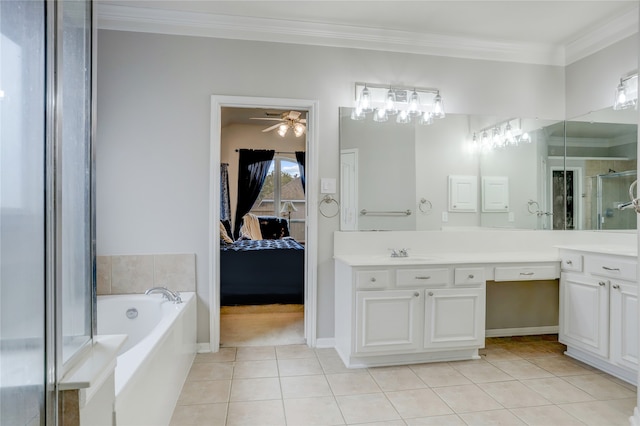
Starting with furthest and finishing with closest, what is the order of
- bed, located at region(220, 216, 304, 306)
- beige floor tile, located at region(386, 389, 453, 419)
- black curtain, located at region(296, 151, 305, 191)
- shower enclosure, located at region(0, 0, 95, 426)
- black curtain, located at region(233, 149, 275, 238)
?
1. black curtain, located at region(296, 151, 305, 191)
2. black curtain, located at region(233, 149, 275, 238)
3. bed, located at region(220, 216, 304, 306)
4. beige floor tile, located at region(386, 389, 453, 419)
5. shower enclosure, located at region(0, 0, 95, 426)

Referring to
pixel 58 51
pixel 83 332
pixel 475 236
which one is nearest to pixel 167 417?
pixel 83 332

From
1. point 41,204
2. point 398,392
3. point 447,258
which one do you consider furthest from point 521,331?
point 41,204

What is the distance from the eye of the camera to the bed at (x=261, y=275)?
405 cm

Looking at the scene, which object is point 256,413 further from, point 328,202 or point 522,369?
point 522,369

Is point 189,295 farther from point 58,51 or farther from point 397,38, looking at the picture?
point 397,38

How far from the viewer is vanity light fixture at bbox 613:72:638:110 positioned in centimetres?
285

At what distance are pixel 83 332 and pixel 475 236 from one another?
3086 millimetres

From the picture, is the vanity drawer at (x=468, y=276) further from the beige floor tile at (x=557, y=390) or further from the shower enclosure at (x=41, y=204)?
the shower enclosure at (x=41, y=204)

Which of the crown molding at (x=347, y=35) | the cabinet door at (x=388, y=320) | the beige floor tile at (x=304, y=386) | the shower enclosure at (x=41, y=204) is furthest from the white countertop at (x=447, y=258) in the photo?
the shower enclosure at (x=41, y=204)

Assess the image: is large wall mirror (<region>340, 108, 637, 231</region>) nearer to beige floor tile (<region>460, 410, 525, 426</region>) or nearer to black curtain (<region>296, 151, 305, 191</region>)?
beige floor tile (<region>460, 410, 525, 426</region>)

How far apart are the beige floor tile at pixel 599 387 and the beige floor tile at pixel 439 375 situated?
28.4 inches

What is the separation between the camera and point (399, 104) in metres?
3.19

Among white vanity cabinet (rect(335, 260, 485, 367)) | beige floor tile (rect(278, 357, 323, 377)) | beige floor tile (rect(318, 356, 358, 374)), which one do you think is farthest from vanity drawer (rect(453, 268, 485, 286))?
beige floor tile (rect(278, 357, 323, 377))

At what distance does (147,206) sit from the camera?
287 centimetres
